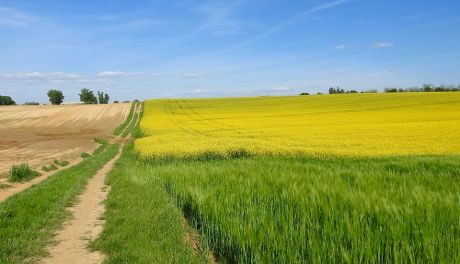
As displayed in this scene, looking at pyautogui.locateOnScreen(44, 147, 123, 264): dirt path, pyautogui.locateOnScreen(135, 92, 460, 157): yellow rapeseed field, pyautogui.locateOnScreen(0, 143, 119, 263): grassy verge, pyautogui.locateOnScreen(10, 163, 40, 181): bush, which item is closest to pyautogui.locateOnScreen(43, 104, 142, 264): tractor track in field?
pyautogui.locateOnScreen(44, 147, 123, 264): dirt path

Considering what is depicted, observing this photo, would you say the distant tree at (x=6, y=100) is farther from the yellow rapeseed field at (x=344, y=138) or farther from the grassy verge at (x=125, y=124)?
the yellow rapeseed field at (x=344, y=138)

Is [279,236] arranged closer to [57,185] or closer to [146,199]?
[146,199]

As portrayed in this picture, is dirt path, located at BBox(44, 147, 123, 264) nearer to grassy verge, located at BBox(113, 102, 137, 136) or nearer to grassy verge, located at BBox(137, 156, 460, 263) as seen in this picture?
grassy verge, located at BBox(137, 156, 460, 263)

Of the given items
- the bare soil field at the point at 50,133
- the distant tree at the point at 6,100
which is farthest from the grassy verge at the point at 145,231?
the distant tree at the point at 6,100

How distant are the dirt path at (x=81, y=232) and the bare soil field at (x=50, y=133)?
8.32 m

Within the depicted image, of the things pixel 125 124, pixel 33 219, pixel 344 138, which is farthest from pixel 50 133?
pixel 33 219

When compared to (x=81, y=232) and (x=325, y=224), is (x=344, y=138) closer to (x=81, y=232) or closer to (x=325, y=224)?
(x=81, y=232)

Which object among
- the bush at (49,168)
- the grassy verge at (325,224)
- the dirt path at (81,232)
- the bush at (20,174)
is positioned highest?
the grassy verge at (325,224)

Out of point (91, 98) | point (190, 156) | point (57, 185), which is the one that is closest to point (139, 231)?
point (57, 185)

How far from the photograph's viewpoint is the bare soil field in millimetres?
26355

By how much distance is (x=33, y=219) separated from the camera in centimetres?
868

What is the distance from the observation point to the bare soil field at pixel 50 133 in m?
26.4

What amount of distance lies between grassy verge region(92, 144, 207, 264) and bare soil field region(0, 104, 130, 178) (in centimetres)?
1014

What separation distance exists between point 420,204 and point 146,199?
6.41 m
